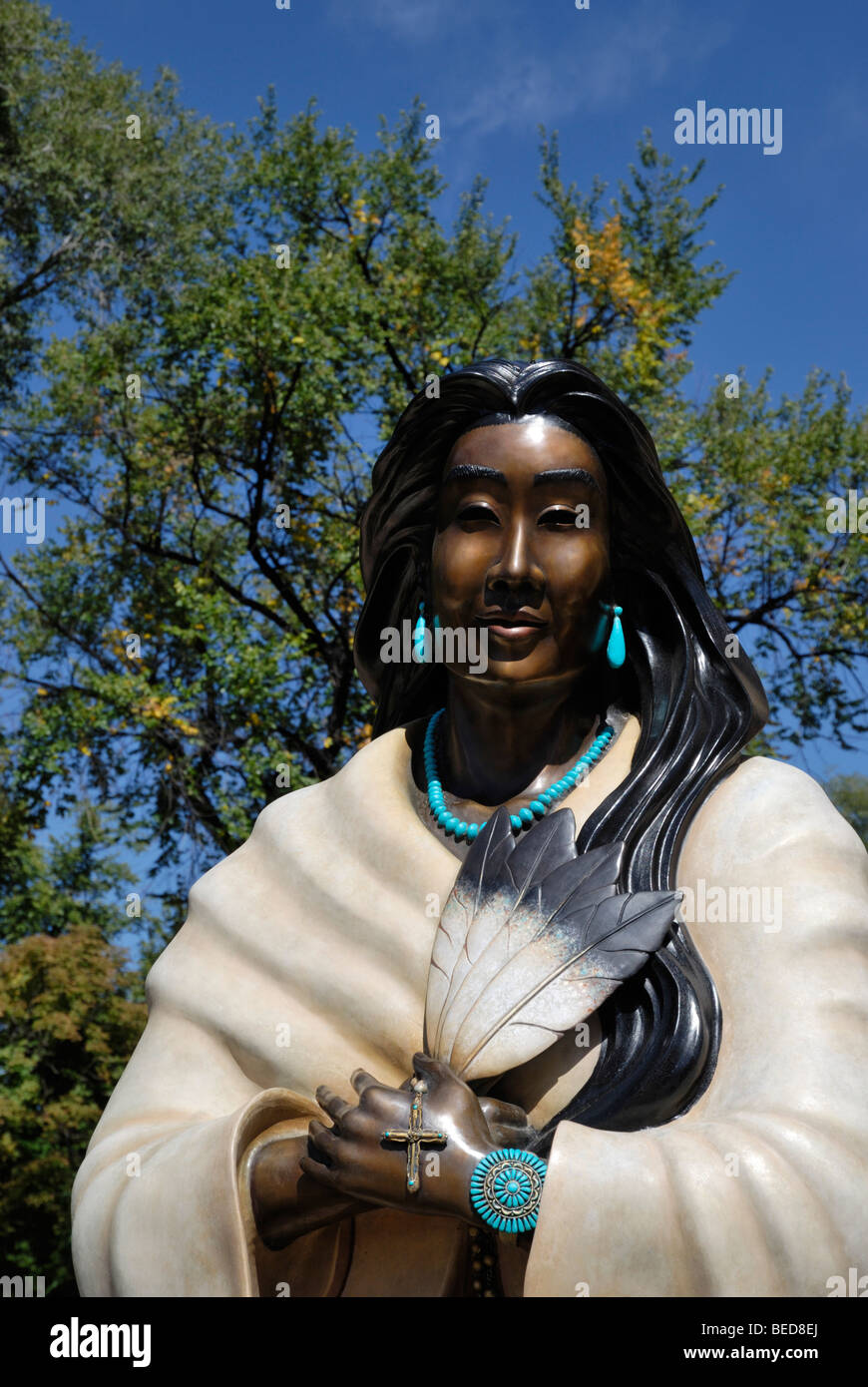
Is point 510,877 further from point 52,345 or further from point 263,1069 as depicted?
point 52,345

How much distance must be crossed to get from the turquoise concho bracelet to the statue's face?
1200 mm

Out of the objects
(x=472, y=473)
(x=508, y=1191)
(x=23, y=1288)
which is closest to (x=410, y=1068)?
(x=508, y=1191)

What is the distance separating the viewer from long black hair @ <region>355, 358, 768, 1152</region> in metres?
3.45

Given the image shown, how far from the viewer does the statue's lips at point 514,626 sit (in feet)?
12.6

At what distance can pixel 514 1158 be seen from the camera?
315 cm

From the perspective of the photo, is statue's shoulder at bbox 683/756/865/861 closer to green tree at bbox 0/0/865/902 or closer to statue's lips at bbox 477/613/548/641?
statue's lips at bbox 477/613/548/641

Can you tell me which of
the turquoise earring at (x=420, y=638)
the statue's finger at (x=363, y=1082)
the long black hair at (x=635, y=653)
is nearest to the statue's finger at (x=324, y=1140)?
the statue's finger at (x=363, y=1082)

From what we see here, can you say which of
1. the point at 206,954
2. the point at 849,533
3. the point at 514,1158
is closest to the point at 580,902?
the point at 514,1158

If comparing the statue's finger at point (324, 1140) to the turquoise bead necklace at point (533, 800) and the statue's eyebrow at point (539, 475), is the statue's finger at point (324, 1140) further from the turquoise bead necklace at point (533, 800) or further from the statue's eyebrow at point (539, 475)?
the statue's eyebrow at point (539, 475)

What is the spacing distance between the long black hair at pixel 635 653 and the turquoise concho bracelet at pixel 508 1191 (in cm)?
24
